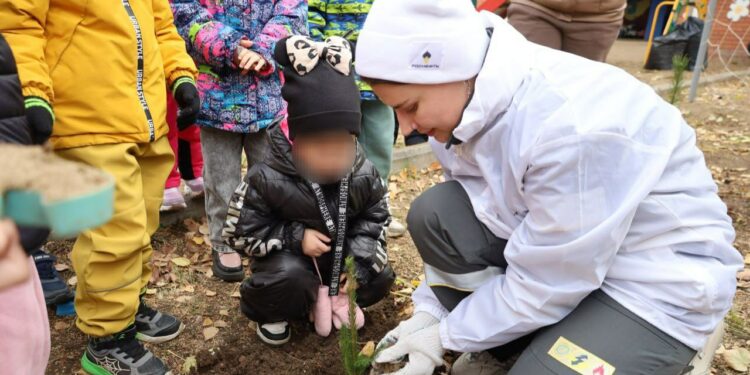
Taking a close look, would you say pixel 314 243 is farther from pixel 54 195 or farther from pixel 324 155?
pixel 54 195

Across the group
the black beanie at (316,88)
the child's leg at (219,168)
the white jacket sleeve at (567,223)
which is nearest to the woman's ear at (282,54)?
the black beanie at (316,88)

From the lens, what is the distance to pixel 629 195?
4.85 ft

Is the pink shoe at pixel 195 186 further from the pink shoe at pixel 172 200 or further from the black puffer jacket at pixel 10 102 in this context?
the black puffer jacket at pixel 10 102

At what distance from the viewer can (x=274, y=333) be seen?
2260mm

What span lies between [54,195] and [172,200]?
2.65 metres

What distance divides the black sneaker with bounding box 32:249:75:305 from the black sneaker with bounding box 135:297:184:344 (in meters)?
0.36

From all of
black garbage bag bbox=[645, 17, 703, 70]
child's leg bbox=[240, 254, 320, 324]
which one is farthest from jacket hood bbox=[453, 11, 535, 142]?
black garbage bag bbox=[645, 17, 703, 70]

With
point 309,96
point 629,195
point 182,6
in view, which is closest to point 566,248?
point 629,195

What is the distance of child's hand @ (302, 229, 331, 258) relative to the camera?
2191 millimetres

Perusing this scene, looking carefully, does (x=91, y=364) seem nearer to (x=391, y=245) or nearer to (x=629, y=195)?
(x=391, y=245)

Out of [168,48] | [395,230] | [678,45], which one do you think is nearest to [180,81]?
[168,48]

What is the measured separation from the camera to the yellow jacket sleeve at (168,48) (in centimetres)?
226

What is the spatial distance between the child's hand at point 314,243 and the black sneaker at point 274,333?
31 centimetres

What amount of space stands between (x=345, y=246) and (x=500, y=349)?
0.73 meters
